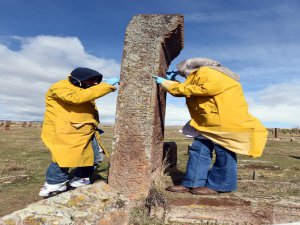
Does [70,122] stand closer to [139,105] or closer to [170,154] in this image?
[139,105]

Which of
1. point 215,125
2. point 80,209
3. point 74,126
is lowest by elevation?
point 80,209

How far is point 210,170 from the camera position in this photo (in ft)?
15.3

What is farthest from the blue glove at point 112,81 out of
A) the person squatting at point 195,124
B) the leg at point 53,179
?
the leg at point 53,179

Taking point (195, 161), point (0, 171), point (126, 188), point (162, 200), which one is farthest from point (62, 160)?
point (0, 171)

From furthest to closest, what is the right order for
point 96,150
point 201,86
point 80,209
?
point 96,150 → point 201,86 → point 80,209

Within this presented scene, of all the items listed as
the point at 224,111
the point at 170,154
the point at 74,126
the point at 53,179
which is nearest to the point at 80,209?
the point at 53,179

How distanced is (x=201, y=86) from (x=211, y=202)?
135 centimetres

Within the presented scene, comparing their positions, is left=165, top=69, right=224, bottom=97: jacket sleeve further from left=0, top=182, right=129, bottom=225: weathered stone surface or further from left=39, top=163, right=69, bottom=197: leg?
left=39, top=163, right=69, bottom=197: leg

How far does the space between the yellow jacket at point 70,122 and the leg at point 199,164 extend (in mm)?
1296

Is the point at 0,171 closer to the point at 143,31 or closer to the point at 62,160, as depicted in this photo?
the point at 62,160

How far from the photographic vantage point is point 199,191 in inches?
172

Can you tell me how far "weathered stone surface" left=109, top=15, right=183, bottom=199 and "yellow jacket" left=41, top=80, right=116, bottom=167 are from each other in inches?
12.9

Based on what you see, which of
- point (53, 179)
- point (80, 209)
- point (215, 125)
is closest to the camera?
point (80, 209)

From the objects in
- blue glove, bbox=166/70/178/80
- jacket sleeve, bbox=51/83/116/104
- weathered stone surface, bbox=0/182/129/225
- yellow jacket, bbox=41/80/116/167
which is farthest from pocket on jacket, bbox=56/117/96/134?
blue glove, bbox=166/70/178/80
